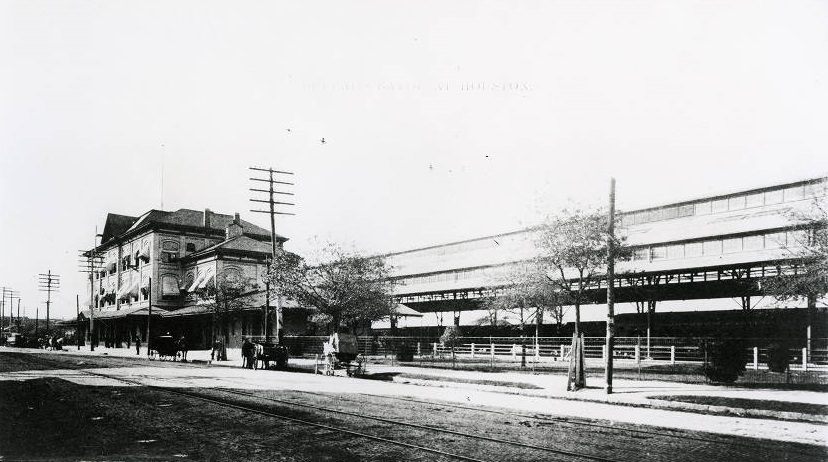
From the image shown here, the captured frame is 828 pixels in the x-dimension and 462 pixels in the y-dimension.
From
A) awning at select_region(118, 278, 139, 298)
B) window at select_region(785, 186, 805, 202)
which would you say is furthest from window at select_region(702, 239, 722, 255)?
awning at select_region(118, 278, 139, 298)

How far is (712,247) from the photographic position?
41.9 metres

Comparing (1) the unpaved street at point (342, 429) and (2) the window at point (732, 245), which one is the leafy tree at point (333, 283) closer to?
(1) the unpaved street at point (342, 429)

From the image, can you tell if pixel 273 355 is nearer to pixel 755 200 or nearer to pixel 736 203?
pixel 736 203

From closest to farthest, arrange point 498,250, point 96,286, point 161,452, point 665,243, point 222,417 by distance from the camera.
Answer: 1. point 161,452
2. point 222,417
3. point 665,243
4. point 498,250
5. point 96,286

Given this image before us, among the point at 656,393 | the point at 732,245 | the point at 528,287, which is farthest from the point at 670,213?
the point at 656,393

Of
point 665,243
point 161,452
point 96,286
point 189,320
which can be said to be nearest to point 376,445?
point 161,452

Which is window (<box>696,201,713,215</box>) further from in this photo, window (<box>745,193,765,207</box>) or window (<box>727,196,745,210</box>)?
window (<box>745,193,765,207</box>)

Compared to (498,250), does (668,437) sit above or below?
below

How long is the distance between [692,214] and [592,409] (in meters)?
35.8

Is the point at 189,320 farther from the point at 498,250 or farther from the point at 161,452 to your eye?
the point at 161,452

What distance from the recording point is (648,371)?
89.4 feet

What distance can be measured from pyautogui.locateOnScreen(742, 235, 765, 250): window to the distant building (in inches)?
1393

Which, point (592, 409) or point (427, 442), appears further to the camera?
point (592, 409)

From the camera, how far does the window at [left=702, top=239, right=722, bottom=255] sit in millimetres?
41438
